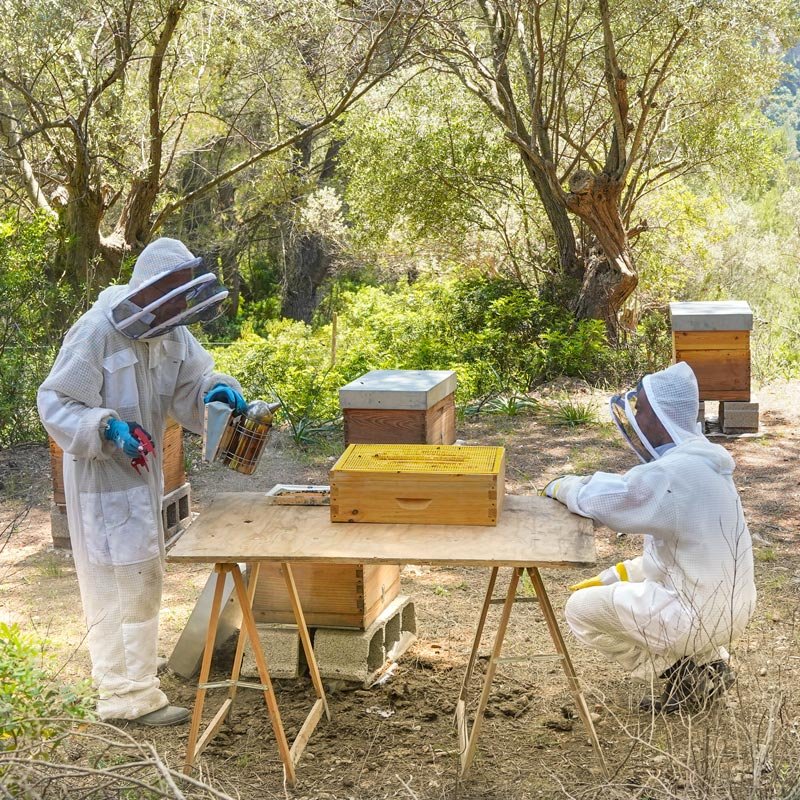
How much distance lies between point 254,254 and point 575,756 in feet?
59.7

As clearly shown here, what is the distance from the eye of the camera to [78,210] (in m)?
8.56

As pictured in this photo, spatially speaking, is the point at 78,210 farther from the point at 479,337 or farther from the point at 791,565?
the point at 791,565

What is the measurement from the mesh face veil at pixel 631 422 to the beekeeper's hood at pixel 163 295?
1.44m

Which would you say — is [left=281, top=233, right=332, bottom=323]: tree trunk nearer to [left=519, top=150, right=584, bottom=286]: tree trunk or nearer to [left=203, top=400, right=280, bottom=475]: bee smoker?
[left=519, top=150, right=584, bottom=286]: tree trunk

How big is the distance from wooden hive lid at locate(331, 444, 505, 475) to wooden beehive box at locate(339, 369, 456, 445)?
104 cm

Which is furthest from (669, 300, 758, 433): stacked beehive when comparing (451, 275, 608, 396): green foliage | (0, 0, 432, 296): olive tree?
(0, 0, 432, 296): olive tree

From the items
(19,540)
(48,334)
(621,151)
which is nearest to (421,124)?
(621,151)

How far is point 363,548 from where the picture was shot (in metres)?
2.77

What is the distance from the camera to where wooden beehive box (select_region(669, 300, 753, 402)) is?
707 centimetres

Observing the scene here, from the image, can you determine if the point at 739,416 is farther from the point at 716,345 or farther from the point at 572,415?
the point at 572,415

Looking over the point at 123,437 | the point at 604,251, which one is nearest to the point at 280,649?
the point at 123,437

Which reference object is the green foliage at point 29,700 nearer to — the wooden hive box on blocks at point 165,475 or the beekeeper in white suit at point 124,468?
the beekeeper in white suit at point 124,468

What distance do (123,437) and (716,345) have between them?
5.22 metres

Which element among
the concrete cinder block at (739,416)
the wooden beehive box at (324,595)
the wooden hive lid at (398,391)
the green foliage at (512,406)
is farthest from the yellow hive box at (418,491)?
the green foliage at (512,406)
